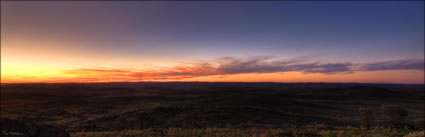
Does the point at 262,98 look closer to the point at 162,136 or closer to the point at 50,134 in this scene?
the point at 162,136

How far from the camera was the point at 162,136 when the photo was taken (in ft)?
61.8

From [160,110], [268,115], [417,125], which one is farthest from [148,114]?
[417,125]

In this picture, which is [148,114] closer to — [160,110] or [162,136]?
[160,110]

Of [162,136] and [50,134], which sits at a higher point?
[50,134]

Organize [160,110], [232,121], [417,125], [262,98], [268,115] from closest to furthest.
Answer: [417,125], [232,121], [268,115], [160,110], [262,98]

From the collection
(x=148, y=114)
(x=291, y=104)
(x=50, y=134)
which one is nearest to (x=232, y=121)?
(x=148, y=114)

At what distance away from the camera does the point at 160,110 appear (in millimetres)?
40500

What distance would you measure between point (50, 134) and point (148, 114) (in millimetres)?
25475

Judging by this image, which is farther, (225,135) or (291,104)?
(291,104)

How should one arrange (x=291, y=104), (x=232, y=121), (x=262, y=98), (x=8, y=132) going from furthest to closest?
(x=262, y=98)
(x=291, y=104)
(x=232, y=121)
(x=8, y=132)

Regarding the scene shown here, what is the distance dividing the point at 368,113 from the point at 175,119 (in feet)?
79.5

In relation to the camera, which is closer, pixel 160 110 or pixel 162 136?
pixel 162 136

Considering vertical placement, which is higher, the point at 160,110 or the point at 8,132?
the point at 8,132

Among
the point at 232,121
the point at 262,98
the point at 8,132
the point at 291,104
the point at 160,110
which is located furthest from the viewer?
the point at 262,98
